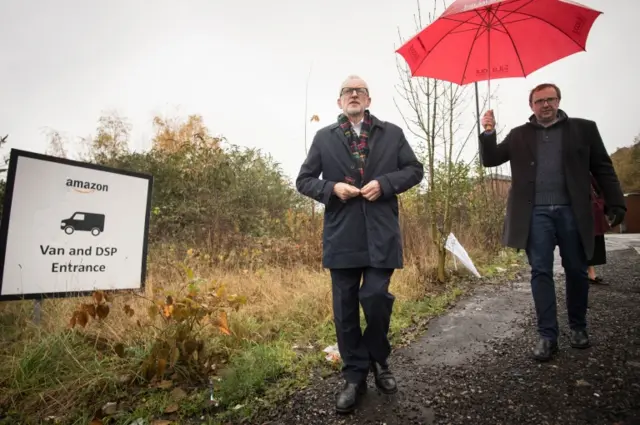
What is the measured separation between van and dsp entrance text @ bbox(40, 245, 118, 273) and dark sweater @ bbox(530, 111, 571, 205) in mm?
4407

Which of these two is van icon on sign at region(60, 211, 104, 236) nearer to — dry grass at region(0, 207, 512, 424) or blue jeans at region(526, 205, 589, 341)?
dry grass at region(0, 207, 512, 424)

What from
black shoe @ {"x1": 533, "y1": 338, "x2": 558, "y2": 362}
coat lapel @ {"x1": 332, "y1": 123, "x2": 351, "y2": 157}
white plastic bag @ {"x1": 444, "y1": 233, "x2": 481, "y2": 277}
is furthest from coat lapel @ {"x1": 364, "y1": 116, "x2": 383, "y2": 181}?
white plastic bag @ {"x1": 444, "y1": 233, "x2": 481, "y2": 277}

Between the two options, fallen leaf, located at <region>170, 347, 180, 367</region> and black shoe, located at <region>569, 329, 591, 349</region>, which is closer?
fallen leaf, located at <region>170, 347, 180, 367</region>

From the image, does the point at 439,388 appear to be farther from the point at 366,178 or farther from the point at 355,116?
the point at 355,116

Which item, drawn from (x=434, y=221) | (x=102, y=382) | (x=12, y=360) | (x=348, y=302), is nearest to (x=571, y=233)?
(x=348, y=302)

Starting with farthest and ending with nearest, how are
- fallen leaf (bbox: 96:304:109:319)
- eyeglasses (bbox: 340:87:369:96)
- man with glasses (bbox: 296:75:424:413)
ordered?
fallen leaf (bbox: 96:304:109:319) < eyeglasses (bbox: 340:87:369:96) < man with glasses (bbox: 296:75:424:413)

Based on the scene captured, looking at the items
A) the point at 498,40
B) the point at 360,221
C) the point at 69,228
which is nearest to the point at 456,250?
the point at 498,40

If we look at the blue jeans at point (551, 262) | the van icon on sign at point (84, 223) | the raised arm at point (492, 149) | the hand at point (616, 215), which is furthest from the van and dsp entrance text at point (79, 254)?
the hand at point (616, 215)

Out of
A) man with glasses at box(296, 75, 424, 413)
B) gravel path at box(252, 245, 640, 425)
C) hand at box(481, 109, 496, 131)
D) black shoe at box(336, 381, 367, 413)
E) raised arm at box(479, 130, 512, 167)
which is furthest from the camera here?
raised arm at box(479, 130, 512, 167)

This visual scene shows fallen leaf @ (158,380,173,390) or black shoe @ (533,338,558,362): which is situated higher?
black shoe @ (533,338,558,362)

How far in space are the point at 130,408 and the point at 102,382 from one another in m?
0.38

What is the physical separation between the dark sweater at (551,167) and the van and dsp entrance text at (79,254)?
14.5ft

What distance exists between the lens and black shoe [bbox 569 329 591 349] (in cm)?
302

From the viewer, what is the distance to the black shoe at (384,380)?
252 centimetres
